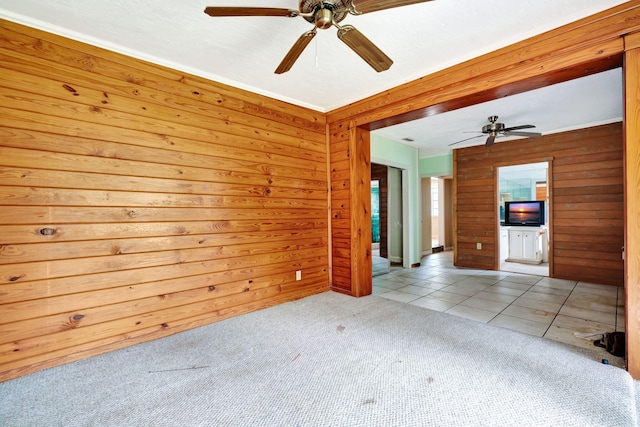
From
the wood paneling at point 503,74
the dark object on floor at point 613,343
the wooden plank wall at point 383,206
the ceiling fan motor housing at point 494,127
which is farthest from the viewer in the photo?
the wooden plank wall at point 383,206

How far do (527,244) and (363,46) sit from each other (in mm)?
6709

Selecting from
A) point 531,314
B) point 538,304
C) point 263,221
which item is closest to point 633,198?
point 531,314

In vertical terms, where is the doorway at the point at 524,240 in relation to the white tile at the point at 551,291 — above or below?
above

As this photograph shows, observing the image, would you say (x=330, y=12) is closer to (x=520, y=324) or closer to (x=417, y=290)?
(x=520, y=324)

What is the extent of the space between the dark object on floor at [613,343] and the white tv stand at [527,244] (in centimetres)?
460

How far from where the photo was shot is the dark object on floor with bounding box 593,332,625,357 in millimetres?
2264

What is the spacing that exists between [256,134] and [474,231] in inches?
195

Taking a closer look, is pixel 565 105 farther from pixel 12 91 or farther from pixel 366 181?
pixel 12 91

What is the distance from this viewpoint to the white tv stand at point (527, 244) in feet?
21.0

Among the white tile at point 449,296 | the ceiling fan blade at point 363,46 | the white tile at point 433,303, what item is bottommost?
the white tile at point 449,296

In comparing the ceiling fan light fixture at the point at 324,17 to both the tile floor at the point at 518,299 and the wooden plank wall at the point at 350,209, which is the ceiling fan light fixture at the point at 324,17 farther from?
the tile floor at the point at 518,299

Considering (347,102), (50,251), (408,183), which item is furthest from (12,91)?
(408,183)

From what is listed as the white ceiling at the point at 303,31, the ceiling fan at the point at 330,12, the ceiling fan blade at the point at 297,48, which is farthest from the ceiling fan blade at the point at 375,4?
the white ceiling at the point at 303,31

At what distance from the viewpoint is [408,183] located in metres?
6.02
